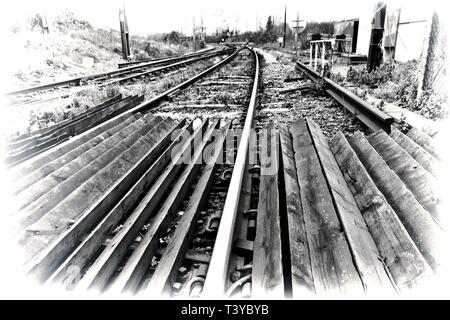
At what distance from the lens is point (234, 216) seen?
92.3 inches

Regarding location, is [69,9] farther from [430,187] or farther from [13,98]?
[430,187]

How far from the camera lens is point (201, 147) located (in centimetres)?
421

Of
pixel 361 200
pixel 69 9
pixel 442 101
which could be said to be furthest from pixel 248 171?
pixel 69 9

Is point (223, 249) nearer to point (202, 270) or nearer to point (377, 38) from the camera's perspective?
point (202, 270)

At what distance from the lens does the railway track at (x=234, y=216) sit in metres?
1.93

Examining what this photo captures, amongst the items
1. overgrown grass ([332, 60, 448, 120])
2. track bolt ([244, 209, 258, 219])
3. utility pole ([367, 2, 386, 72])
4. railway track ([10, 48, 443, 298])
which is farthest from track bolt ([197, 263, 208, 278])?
utility pole ([367, 2, 386, 72])

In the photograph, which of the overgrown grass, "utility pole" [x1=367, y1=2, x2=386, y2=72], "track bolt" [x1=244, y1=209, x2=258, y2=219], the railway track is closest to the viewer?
the railway track

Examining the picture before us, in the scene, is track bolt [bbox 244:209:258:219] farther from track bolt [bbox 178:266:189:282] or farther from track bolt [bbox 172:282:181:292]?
track bolt [bbox 172:282:181:292]

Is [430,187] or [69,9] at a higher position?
[69,9]

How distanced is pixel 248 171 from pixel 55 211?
195cm

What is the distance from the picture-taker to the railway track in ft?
6.35

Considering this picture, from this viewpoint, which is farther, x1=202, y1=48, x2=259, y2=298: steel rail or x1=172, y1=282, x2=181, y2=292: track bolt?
x1=172, y1=282, x2=181, y2=292: track bolt

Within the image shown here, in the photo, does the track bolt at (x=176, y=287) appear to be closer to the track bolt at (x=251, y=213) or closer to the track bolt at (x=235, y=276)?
Result: the track bolt at (x=235, y=276)

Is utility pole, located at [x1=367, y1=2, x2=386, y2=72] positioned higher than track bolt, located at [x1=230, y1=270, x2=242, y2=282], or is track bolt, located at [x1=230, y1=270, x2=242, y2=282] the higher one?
utility pole, located at [x1=367, y1=2, x2=386, y2=72]
